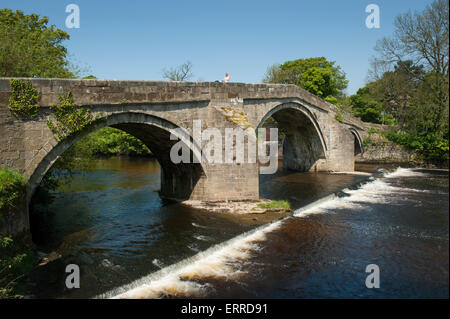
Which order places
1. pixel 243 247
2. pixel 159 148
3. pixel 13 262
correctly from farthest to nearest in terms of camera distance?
pixel 159 148, pixel 243 247, pixel 13 262

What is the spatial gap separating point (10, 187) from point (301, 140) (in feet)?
77.3

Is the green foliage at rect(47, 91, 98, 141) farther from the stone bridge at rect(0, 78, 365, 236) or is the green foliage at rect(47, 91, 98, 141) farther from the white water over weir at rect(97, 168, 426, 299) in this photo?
the white water over weir at rect(97, 168, 426, 299)

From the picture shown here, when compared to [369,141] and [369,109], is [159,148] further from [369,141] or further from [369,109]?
[369,109]

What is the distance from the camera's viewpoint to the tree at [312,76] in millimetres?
43844

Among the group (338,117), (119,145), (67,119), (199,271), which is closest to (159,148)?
(67,119)

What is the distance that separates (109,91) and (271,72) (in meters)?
41.3

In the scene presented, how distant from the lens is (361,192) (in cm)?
1956

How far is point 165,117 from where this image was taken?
562 inches

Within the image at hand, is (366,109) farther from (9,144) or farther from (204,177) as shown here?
(9,144)

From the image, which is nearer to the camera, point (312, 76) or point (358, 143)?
point (358, 143)

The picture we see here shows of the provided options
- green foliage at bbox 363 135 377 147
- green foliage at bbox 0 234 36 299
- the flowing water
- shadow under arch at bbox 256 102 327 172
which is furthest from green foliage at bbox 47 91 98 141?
green foliage at bbox 363 135 377 147

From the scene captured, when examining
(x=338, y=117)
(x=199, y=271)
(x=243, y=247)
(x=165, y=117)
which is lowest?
(x=199, y=271)

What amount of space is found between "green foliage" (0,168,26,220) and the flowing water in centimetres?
189
